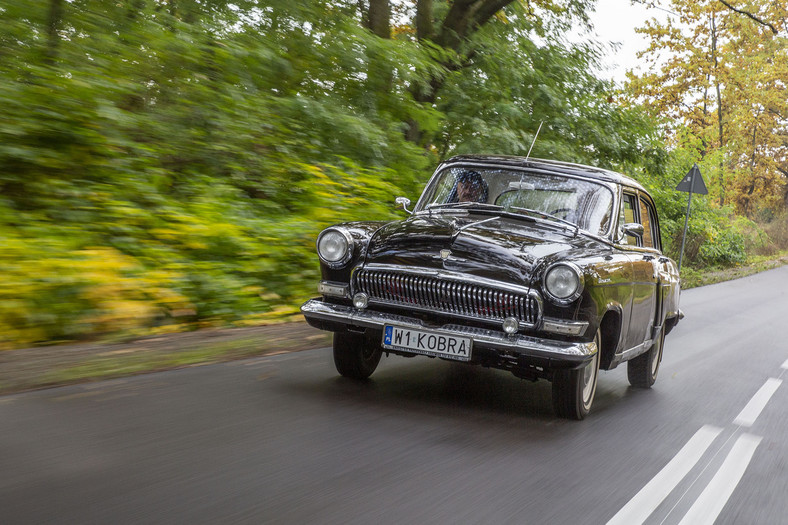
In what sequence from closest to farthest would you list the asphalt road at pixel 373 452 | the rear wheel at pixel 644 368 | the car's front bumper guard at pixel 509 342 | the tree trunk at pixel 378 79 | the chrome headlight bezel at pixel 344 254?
the asphalt road at pixel 373 452, the car's front bumper guard at pixel 509 342, the chrome headlight bezel at pixel 344 254, the rear wheel at pixel 644 368, the tree trunk at pixel 378 79

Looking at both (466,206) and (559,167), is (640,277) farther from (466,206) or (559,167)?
(466,206)

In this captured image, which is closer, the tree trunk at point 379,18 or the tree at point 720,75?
the tree trunk at point 379,18

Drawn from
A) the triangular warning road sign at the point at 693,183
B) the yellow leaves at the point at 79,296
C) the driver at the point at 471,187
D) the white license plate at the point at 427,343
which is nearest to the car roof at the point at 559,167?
the driver at the point at 471,187

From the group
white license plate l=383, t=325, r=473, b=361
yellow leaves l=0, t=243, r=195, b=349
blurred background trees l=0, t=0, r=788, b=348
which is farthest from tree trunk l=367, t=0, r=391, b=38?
white license plate l=383, t=325, r=473, b=361

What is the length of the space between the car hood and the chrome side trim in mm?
286

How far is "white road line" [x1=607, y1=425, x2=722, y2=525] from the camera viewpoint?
12.3 ft

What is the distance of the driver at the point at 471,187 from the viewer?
6367 mm

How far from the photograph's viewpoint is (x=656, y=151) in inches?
671

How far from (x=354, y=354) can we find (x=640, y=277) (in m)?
2.37

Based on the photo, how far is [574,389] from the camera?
5.23 m

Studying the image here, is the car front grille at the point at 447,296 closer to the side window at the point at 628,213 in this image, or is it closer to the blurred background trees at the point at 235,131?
the side window at the point at 628,213

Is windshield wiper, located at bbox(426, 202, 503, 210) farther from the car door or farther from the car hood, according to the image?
the car door

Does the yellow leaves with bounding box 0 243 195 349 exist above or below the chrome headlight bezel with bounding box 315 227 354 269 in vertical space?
below

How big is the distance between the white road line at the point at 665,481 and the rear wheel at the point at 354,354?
2157 millimetres
